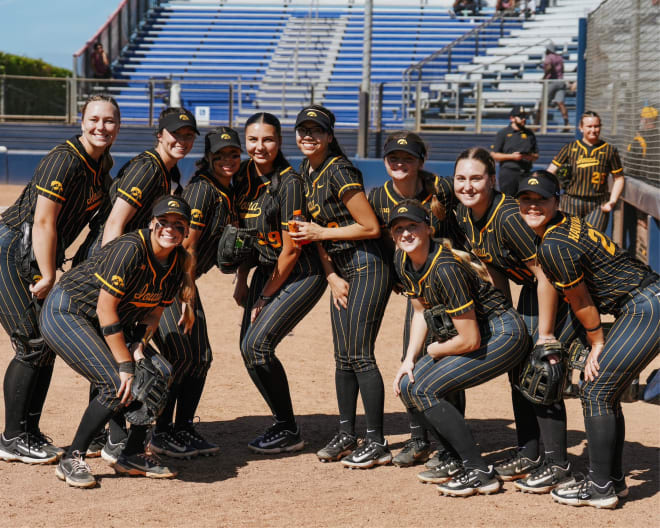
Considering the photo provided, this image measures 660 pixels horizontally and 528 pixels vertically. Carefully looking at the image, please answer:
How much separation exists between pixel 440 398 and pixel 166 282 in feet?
5.17

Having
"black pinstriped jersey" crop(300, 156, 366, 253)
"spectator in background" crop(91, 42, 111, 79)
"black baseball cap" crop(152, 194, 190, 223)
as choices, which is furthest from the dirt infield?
"spectator in background" crop(91, 42, 111, 79)

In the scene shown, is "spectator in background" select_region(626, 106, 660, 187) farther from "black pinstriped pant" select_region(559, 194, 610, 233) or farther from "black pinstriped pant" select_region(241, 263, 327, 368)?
"black pinstriped pant" select_region(241, 263, 327, 368)

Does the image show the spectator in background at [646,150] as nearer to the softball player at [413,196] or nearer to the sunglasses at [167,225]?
the softball player at [413,196]

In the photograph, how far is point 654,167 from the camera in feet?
33.1

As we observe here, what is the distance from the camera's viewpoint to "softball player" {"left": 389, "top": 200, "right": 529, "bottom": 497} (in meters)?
4.59

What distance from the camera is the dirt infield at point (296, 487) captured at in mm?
4383

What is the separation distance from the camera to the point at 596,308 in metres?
4.62

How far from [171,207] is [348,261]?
1.16m

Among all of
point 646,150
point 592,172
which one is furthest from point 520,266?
point 646,150

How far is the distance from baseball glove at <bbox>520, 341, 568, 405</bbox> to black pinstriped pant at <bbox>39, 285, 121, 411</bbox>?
2121mm

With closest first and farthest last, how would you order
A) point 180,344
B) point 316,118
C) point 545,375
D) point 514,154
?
point 545,375 → point 316,118 → point 180,344 → point 514,154

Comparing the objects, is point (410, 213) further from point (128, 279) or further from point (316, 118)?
point (128, 279)

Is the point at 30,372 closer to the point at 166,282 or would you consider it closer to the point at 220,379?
the point at 166,282

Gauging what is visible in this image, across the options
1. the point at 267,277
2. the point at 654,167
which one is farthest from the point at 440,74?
the point at 267,277
